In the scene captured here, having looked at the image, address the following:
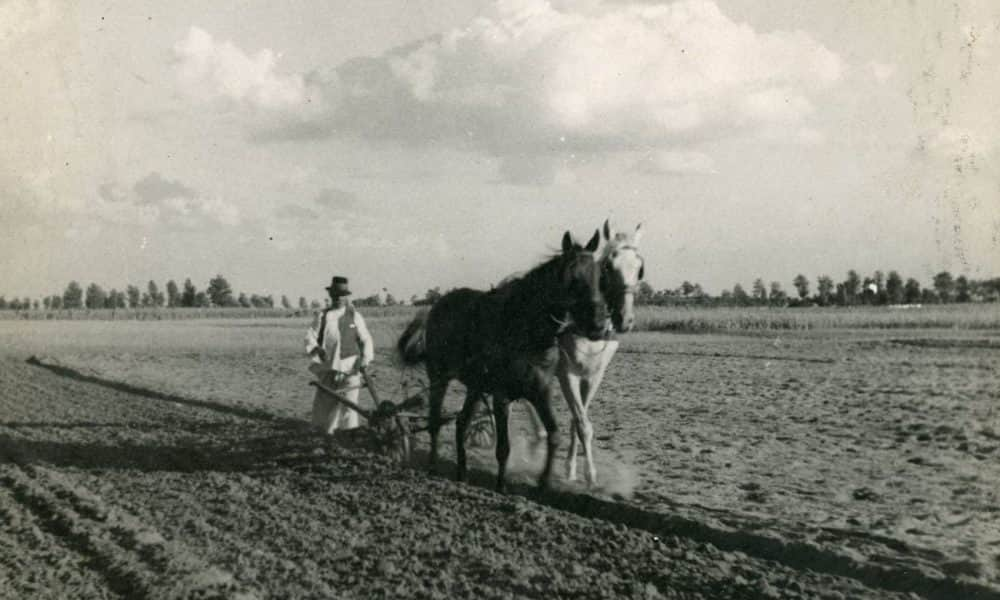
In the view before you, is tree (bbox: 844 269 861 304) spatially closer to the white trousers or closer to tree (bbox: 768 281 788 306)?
tree (bbox: 768 281 788 306)

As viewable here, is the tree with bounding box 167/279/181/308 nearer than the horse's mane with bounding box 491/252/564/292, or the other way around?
the horse's mane with bounding box 491/252/564/292

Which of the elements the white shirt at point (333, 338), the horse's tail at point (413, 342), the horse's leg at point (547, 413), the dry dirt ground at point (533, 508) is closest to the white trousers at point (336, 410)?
the white shirt at point (333, 338)

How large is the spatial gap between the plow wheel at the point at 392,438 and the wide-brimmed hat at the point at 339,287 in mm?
1450

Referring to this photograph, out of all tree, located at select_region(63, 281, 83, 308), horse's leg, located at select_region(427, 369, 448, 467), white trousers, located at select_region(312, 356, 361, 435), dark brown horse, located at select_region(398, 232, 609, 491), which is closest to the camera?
dark brown horse, located at select_region(398, 232, 609, 491)

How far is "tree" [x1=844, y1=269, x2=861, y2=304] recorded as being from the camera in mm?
54875

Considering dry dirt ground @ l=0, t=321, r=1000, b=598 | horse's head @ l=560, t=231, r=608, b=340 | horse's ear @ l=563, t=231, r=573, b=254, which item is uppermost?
horse's ear @ l=563, t=231, r=573, b=254

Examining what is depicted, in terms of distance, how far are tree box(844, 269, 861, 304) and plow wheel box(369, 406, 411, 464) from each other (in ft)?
168

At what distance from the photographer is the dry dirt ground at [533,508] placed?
5.03 meters

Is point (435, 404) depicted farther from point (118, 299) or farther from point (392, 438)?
point (118, 299)

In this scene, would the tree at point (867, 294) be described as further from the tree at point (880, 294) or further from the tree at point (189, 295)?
the tree at point (189, 295)

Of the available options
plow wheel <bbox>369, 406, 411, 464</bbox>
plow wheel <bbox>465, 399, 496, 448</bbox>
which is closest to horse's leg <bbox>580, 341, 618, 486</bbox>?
plow wheel <bbox>465, 399, 496, 448</bbox>

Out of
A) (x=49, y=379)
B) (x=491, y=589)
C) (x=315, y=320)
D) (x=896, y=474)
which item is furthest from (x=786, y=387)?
(x=49, y=379)

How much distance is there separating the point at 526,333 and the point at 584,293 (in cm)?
67

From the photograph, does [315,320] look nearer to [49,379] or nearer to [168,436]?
[168,436]
